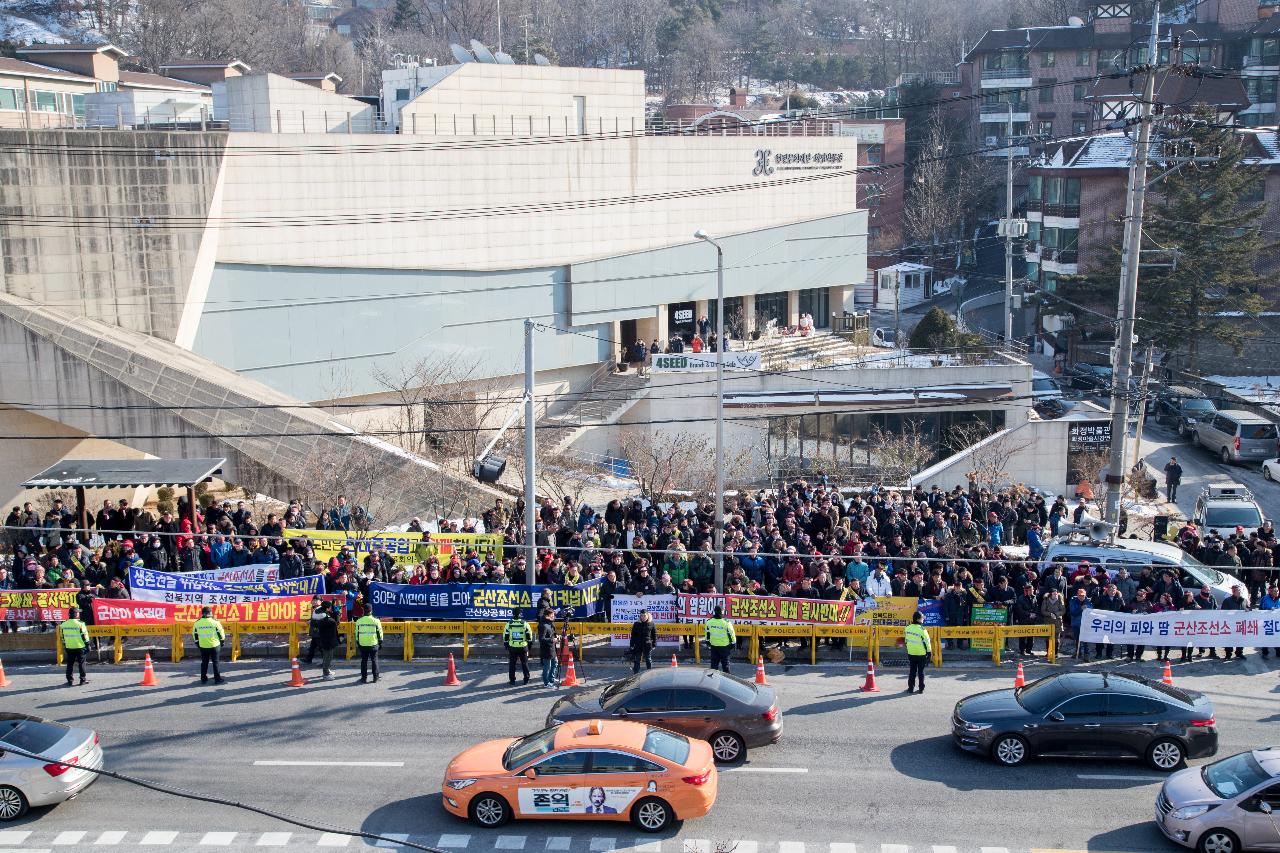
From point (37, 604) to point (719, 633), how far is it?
40.3 feet

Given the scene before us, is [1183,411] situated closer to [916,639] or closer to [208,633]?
[916,639]

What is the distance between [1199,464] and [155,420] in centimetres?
3280

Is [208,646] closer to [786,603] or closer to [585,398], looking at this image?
[786,603]

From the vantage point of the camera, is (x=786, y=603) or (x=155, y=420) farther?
(x=155, y=420)

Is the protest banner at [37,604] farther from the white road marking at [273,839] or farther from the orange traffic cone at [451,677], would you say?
the white road marking at [273,839]

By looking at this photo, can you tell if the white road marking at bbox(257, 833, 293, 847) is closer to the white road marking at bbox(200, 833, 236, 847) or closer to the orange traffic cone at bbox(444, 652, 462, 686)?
the white road marking at bbox(200, 833, 236, 847)

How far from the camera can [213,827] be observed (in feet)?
52.1

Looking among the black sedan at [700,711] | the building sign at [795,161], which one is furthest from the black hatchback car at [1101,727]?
the building sign at [795,161]

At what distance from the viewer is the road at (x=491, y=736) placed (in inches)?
611

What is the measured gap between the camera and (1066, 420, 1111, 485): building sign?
131 feet

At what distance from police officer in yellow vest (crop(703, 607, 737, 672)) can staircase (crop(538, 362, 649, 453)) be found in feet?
73.4

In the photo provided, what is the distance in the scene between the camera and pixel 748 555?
74.9ft

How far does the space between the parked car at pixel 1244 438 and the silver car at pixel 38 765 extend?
36970mm

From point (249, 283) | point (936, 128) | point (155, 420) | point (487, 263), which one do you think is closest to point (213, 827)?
point (155, 420)
